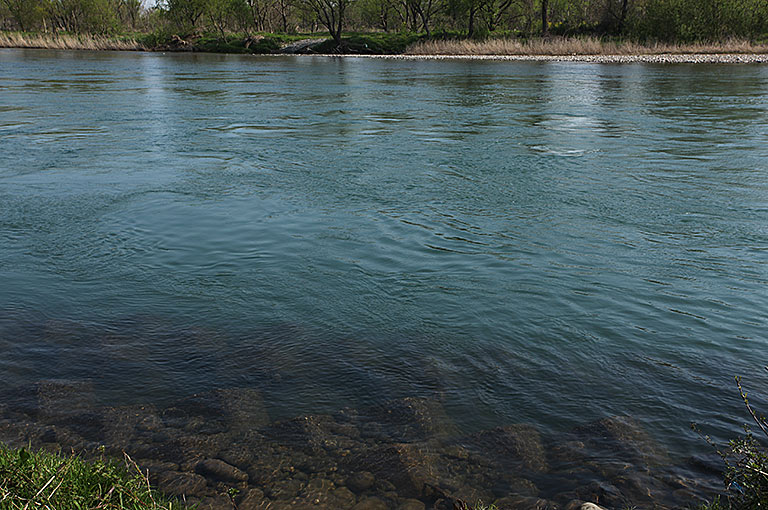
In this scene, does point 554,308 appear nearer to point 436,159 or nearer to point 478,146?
point 436,159

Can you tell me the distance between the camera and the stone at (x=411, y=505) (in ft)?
10.7

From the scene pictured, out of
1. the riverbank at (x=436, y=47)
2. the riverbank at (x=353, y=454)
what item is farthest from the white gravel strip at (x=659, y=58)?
the riverbank at (x=353, y=454)

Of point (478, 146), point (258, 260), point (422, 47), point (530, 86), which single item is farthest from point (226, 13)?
point (258, 260)

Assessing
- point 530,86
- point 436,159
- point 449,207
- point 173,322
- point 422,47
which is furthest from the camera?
point 422,47

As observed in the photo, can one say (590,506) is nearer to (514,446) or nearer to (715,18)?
(514,446)

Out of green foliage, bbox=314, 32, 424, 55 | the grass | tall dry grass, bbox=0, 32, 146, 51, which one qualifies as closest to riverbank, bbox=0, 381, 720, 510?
the grass

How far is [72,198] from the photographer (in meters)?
9.02

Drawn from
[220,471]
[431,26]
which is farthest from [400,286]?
[431,26]

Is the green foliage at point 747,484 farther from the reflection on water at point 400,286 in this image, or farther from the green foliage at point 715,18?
the green foliage at point 715,18

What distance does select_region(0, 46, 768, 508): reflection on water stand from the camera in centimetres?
410

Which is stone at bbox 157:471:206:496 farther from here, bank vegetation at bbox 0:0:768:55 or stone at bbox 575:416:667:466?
bank vegetation at bbox 0:0:768:55

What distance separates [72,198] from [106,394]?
564 cm

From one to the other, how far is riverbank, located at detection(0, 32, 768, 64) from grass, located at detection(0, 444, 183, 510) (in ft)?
142

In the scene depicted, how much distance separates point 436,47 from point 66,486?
58.3 meters
